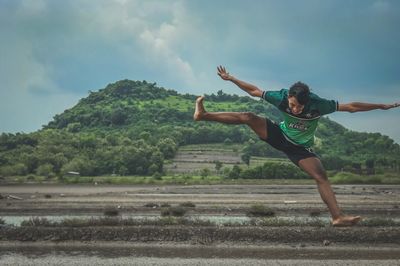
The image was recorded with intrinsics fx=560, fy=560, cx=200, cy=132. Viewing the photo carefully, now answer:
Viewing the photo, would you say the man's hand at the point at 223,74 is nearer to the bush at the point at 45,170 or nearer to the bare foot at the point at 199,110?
the bare foot at the point at 199,110

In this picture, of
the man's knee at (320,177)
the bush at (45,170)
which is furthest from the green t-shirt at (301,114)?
the bush at (45,170)

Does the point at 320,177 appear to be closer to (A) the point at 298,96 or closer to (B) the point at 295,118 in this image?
(B) the point at 295,118

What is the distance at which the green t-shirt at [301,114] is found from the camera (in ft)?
32.0

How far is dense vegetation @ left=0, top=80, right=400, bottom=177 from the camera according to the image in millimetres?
125062

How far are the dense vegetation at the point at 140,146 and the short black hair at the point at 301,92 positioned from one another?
98.0 metres

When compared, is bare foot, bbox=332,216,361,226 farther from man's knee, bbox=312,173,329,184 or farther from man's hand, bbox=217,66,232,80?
man's hand, bbox=217,66,232,80

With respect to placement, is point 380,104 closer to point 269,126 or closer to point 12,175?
point 269,126

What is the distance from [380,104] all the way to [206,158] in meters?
124

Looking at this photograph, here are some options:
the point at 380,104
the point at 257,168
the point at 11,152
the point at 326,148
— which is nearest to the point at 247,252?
the point at 380,104

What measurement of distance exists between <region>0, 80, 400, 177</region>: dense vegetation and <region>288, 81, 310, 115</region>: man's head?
321 feet

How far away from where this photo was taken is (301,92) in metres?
9.56

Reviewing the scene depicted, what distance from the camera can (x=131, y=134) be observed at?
170625 millimetres

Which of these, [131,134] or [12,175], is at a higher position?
[131,134]

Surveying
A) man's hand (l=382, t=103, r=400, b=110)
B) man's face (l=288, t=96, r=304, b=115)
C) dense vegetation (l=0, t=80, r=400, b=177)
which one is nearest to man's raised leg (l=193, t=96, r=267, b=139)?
man's face (l=288, t=96, r=304, b=115)
